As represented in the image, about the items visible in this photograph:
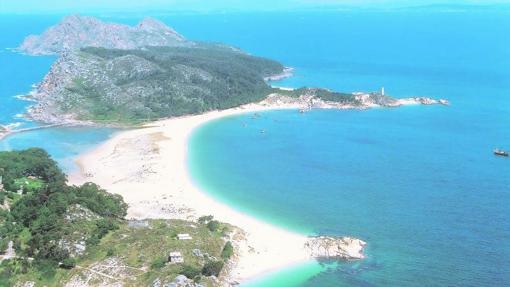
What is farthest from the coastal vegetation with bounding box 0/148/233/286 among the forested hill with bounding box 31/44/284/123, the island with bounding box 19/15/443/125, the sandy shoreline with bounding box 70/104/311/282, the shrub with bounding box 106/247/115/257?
the island with bounding box 19/15/443/125

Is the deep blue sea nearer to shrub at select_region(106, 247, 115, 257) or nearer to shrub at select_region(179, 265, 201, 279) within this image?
shrub at select_region(179, 265, 201, 279)

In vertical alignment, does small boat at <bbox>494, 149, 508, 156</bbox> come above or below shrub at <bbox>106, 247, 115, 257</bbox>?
above

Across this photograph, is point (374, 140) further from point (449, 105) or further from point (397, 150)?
point (449, 105)

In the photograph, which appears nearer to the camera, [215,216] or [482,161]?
[215,216]

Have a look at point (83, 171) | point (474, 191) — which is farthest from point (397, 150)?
point (83, 171)

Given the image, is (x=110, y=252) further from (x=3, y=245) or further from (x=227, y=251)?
(x=227, y=251)

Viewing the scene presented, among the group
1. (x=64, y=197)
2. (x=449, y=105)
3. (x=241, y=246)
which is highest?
(x=449, y=105)
